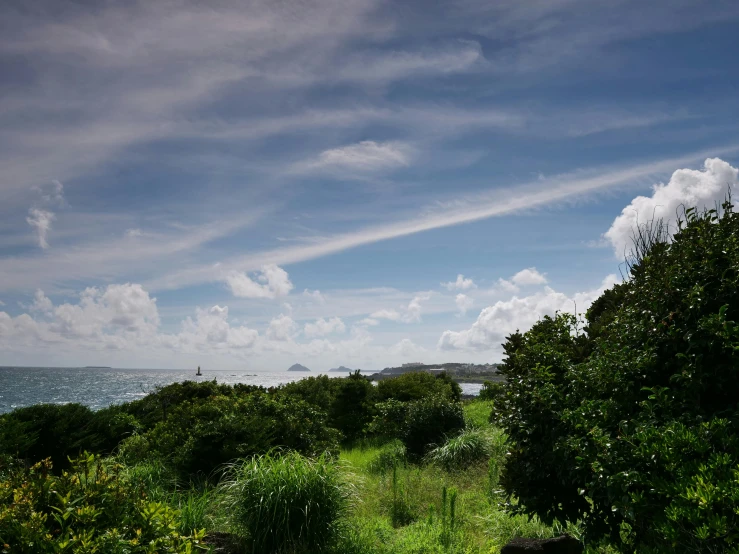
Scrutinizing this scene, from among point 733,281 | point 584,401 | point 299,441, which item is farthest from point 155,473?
point 733,281

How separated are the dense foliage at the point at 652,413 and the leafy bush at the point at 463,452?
20.0ft

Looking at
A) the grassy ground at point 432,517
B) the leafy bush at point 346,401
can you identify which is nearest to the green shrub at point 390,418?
the leafy bush at point 346,401

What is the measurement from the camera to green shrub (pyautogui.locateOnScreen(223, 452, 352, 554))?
21.2 feet

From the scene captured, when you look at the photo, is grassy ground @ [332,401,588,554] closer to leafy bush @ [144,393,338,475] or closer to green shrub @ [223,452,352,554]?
green shrub @ [223,452,352,554]

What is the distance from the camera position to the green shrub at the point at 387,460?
1189cm

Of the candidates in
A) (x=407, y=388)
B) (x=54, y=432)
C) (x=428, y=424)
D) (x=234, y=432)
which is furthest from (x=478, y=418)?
(x=54, y=432)

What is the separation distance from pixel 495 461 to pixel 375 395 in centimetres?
1080

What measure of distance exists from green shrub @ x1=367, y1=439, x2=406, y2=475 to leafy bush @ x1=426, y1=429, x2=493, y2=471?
88cm

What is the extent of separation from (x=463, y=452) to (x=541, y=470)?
23.2 feet

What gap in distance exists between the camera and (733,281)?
4309 mm

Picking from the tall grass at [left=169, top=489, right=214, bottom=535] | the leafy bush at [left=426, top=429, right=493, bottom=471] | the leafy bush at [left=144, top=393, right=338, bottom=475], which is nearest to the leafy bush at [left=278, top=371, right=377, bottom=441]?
the leafy bush at [left=144, top=393, right=338, bottom=475]

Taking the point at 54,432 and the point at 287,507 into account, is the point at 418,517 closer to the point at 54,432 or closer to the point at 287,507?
the point at 287,507

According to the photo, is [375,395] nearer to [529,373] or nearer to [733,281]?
[529,373]

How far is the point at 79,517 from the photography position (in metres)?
3.95
